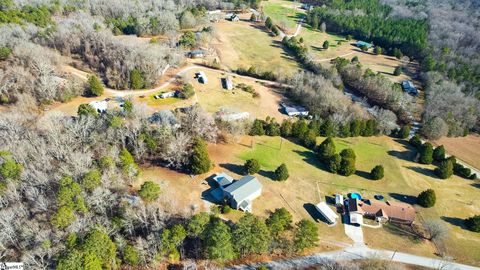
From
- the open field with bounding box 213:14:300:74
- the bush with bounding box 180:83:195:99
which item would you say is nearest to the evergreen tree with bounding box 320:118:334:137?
the open field with bounding box 213:14:300:74

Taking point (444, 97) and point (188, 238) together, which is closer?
point (188, 238)

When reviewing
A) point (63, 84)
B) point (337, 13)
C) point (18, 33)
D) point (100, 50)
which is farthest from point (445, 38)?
point (18, 33)

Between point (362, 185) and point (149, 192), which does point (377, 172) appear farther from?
point (149, 192)

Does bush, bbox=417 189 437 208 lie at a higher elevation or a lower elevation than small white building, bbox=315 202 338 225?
higher

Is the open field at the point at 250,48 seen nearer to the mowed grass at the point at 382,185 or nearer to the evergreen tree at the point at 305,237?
the mowed grass at the point at 382,185

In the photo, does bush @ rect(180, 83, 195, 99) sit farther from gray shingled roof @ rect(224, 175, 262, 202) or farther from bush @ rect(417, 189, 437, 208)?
bush @ rect(417, 189, 437, 208)

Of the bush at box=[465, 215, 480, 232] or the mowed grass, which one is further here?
the bush at box=[465, 215, 480, 232]

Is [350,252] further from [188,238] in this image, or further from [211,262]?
[188,238]

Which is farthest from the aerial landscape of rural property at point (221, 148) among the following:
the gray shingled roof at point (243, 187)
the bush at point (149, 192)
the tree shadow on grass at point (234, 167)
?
the tree shadow on grass at point (234, 167)

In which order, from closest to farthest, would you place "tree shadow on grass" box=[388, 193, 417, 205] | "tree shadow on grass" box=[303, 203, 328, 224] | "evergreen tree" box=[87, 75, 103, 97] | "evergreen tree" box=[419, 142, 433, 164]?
"tree shadow on grass" box=[303, 203, 328, 224], "tree shadow on grass" box=[388, 193, 417, 205], "evergreen tree" box=[419, 142, 433, 164], "evergreen tree" box=[87, 75, 103, 97]
